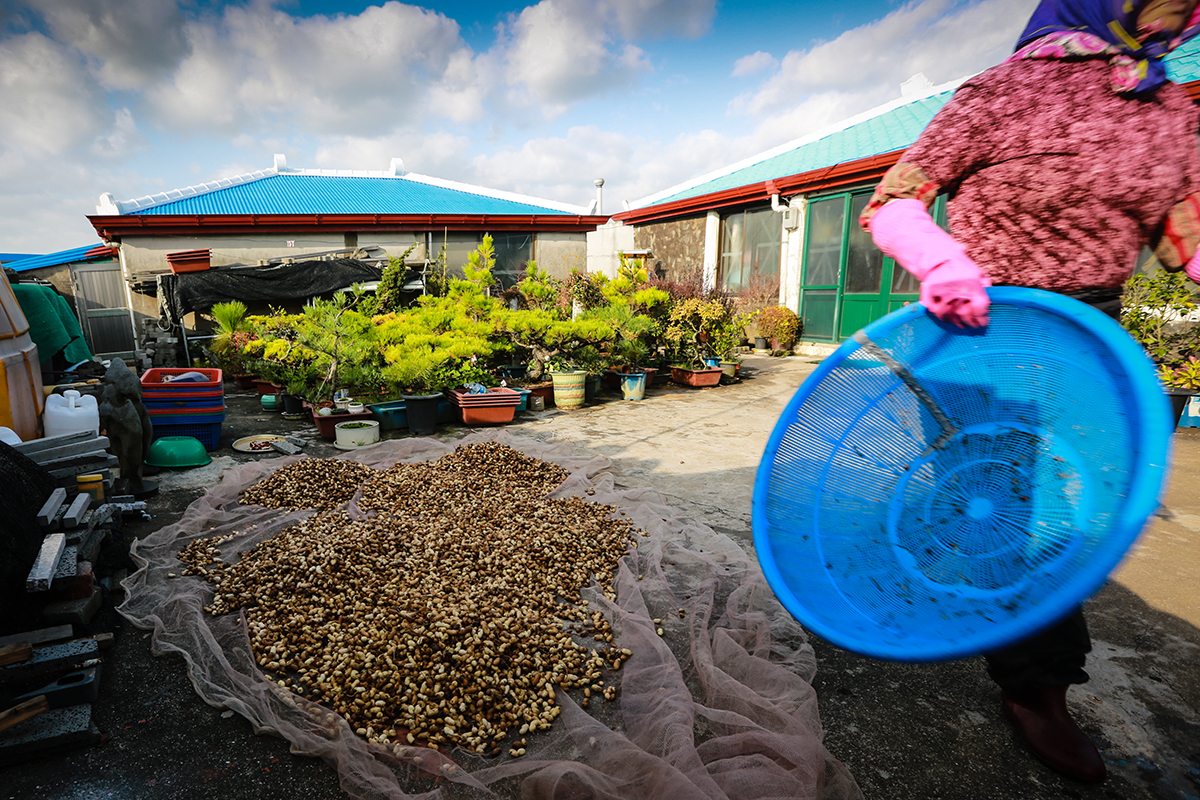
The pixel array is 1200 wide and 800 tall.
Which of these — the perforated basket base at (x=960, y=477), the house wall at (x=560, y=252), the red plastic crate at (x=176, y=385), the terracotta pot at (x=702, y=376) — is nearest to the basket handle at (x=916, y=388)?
the perforated basket base at (x=960, y=477)

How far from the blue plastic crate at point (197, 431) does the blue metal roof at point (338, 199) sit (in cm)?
961

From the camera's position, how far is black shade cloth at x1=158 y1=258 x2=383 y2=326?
912cm

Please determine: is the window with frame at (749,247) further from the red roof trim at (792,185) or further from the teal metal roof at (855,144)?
the teal metal roof at (855,144)

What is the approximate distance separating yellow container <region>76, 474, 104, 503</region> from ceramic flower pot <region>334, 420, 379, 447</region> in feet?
6.67

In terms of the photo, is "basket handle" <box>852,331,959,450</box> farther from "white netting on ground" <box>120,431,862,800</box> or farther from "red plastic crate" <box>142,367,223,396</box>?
"red plastic crate" <box>142,367,223,396</box>

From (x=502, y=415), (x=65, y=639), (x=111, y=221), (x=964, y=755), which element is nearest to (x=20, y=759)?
(x=65, y=639)

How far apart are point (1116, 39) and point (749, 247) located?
33.9 ft

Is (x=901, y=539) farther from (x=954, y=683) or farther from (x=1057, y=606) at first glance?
(x=954, y=683)

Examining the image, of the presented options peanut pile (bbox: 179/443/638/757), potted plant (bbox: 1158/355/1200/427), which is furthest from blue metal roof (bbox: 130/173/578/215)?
potted plant (bbox: 1158/355/1200/427)

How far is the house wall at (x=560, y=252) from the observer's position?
42.7 ft

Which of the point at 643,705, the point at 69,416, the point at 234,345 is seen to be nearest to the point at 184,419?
the point at 69,416

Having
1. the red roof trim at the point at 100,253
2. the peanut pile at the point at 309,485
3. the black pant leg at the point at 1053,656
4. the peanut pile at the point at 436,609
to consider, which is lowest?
the peanut pile at the point at 436,609

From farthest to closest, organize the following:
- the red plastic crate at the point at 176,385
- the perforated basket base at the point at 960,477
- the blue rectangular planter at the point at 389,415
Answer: the blue rectangular planter at the point at 389,415, the red plastic crate at the point at 176,385, the perforated basket base at the point at 960,477

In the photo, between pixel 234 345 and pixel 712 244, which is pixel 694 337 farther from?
pixel 234 345
